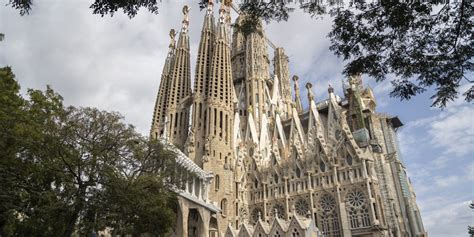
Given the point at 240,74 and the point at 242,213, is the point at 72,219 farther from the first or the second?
the point at 240,74

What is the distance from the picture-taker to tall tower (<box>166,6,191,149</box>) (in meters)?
35.2

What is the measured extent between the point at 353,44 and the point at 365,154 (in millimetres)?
22984

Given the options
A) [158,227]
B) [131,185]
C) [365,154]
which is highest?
[365,154]

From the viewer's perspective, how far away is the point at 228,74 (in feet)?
119

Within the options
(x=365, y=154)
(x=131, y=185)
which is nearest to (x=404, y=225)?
(x=365, y=154)

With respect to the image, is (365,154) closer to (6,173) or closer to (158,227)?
(158,227)

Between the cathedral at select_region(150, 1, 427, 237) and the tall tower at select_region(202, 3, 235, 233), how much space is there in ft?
0.32

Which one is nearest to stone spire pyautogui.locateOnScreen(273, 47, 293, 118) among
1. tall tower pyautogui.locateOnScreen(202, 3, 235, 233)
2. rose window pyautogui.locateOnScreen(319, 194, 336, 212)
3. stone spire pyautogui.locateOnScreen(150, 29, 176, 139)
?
tall tower pyautogui.locateOnScreen(202, 3, 235, 233)

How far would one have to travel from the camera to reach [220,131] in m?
32.6

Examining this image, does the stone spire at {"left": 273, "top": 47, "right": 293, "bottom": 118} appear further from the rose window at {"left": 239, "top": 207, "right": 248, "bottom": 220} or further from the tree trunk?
the tree trunk

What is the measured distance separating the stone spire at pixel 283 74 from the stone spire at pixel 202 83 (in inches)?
533

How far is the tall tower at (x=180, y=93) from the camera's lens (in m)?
35.2

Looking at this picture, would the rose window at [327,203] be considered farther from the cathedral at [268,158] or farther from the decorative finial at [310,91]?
the decorative finial at [310,91]

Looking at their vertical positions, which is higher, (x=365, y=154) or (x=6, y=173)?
(x=365, y=154)
